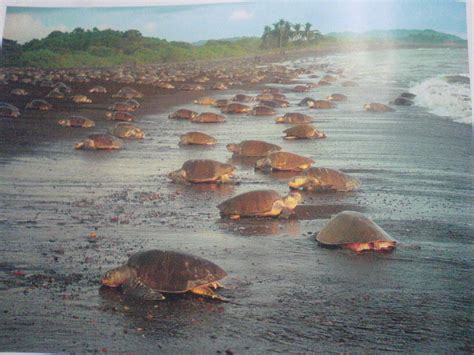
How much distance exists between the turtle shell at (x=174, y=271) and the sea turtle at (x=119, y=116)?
8.62ft

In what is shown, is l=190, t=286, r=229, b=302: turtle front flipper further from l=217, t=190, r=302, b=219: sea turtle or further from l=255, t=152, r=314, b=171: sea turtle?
l=255, t=152, r=314, b=171: sea turtle

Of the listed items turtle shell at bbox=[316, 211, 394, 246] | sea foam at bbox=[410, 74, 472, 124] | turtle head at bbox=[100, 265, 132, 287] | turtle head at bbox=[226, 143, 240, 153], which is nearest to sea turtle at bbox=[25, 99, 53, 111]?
turtle head at bbox=[226, 143, 240, 153]

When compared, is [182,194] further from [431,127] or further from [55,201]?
[431,127]

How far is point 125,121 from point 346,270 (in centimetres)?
306

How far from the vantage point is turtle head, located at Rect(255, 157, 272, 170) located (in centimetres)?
508

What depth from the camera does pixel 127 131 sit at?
18.3 ft

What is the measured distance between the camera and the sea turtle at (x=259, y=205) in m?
4.02

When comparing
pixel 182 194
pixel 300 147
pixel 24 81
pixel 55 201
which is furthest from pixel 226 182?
pixel 24 81

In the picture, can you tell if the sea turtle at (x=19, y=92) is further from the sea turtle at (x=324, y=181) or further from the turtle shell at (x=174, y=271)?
the sea turtle at (x=324, y=181)

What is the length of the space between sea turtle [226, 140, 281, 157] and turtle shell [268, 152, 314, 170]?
0.68 feet

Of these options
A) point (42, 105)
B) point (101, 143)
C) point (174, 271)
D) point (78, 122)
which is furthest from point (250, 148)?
point (174, 271)

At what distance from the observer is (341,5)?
11.4 feet

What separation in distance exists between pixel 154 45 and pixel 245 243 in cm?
146

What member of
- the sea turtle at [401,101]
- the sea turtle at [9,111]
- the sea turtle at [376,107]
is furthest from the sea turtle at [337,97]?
the sea turtle at [9,111]
